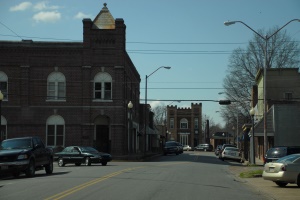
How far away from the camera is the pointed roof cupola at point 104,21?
4775 centimetres

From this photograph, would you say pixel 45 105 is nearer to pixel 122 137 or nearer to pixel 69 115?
pixel 69 115

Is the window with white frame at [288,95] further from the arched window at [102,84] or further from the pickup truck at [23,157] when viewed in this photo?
the pickup truck at [23,157]

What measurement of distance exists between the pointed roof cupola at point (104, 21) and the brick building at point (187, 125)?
66.7m

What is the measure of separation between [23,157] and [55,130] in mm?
25527

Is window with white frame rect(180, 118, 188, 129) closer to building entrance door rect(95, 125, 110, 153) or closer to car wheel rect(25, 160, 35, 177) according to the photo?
building entrance door rect(95, 125, 110, 153)

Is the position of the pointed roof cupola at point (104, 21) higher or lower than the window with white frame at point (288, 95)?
higher

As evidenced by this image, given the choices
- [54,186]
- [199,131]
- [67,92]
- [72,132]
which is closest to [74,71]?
[67,92]

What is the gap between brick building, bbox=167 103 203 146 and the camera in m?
114

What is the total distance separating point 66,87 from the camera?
46906mm

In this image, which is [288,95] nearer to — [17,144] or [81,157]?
[81,157]

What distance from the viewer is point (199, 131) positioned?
374 ft

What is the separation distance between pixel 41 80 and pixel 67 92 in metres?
Result: 2.90

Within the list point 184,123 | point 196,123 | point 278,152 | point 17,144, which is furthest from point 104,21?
point 196,123

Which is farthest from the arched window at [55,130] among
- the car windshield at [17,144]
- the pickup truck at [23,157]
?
the car windshield at [17,144]
